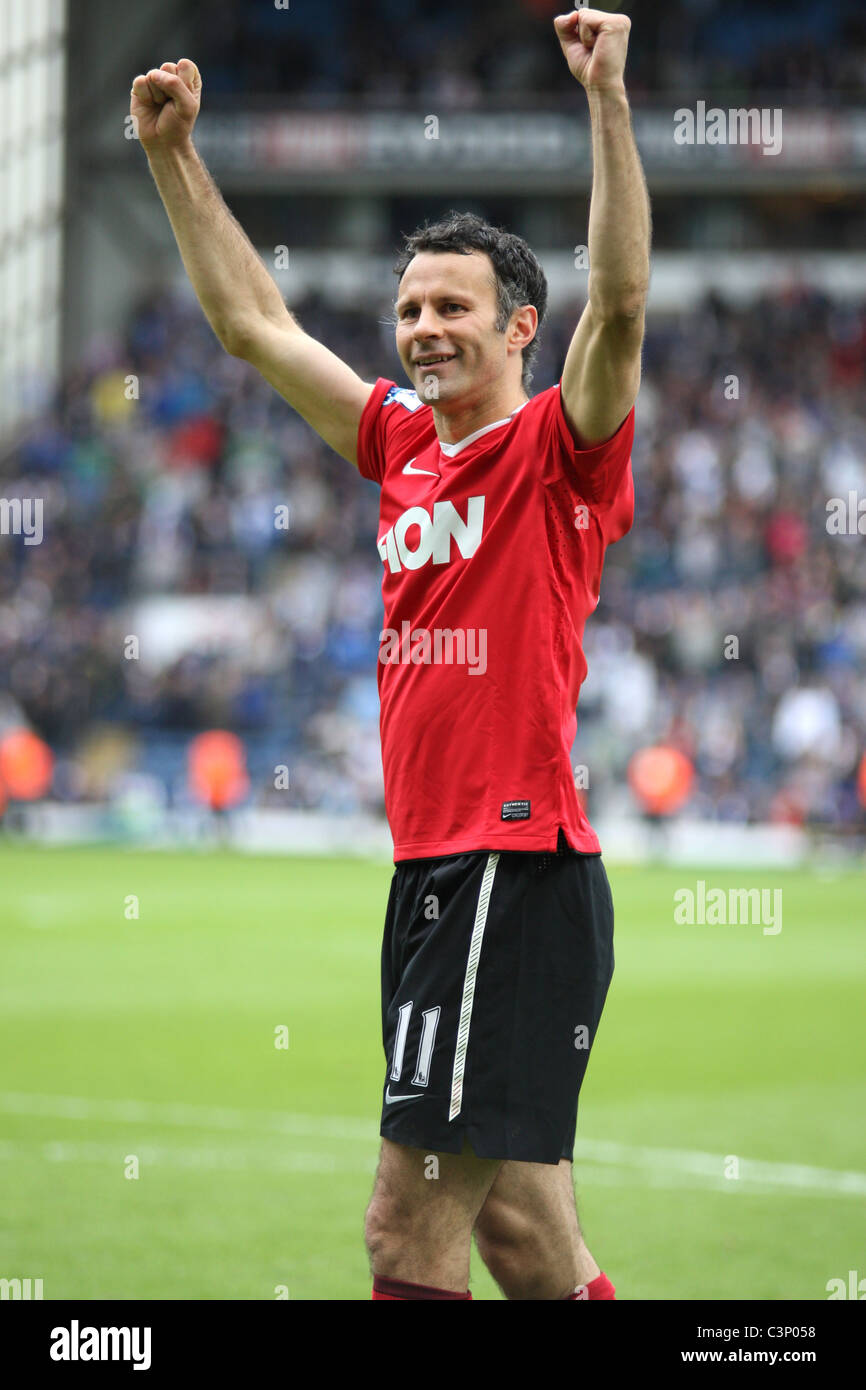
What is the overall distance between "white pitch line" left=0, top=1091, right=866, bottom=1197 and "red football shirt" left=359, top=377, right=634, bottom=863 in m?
3.70

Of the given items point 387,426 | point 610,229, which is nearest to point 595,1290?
point 387,426

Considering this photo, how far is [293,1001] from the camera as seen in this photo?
1115 centimetres

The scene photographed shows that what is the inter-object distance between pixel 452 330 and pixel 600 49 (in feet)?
2.06

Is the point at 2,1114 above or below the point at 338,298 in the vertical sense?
below

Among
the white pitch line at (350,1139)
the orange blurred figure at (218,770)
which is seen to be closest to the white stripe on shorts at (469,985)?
the white pitch line at (350,1139)

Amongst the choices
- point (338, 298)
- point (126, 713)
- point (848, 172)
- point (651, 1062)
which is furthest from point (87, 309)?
point (651, 1062)

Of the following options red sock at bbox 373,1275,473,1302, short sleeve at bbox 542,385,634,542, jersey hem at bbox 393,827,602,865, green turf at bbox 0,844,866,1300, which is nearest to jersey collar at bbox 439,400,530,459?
short sleeve at bbox 542,385,634,542

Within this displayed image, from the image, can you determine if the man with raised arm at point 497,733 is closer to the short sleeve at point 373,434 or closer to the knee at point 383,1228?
the knee at point 383,1228

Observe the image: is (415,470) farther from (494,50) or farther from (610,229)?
(494,50)

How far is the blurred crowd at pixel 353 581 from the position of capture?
23.0m

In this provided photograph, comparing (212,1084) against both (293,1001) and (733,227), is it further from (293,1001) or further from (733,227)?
(733,227)

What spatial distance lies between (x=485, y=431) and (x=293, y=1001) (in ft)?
26.2

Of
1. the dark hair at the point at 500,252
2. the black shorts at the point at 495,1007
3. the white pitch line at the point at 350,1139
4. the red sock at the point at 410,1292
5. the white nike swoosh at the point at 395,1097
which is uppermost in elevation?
the dark hair at the point at 500,252

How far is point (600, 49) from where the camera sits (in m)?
3.18
